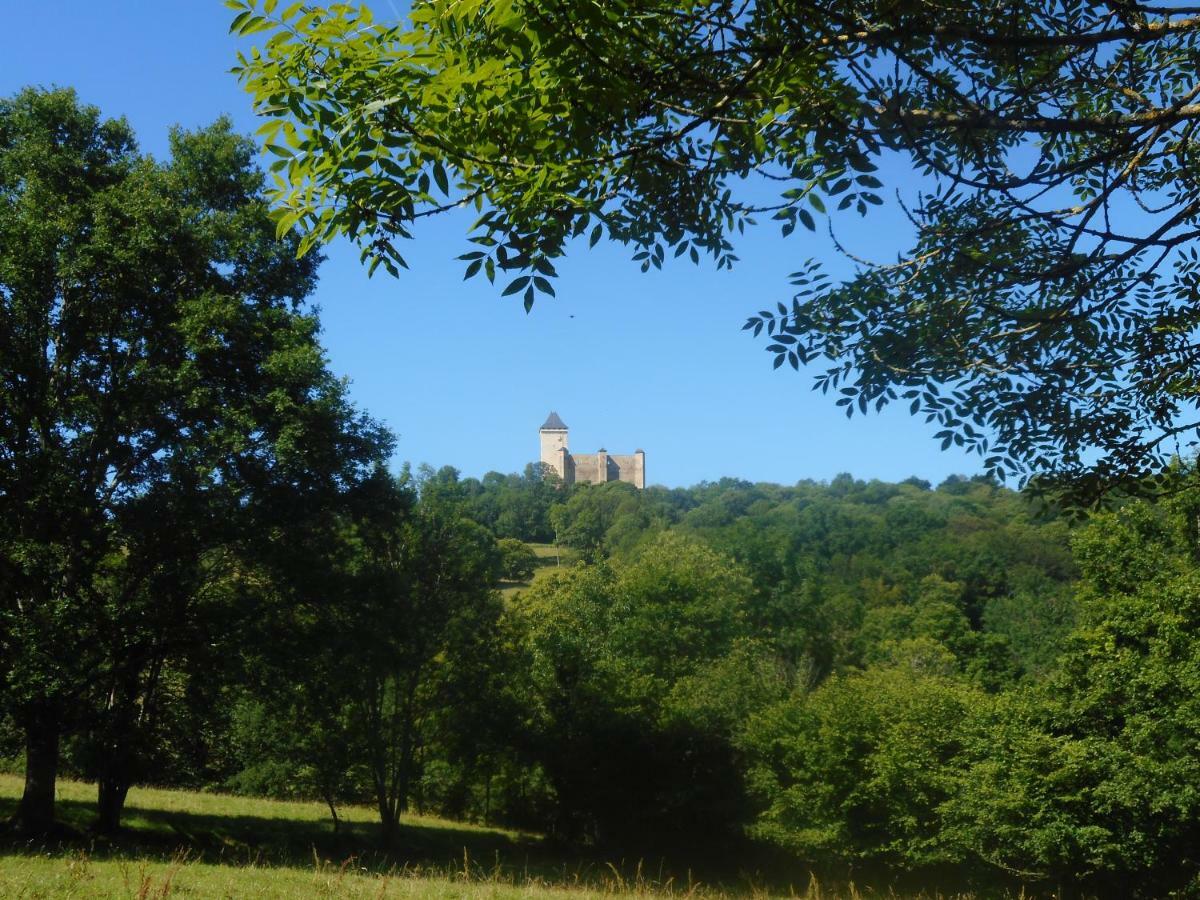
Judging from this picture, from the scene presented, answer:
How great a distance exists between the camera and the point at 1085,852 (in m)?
17.9

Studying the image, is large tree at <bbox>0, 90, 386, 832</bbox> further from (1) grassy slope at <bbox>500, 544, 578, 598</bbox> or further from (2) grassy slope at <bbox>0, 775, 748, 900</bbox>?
(1) grassy slope at <bbox>500, 544, 578, 598</bbox>

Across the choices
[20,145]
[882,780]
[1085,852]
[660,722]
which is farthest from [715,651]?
[20,145]

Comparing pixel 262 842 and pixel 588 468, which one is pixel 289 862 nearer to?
pixel 262 842

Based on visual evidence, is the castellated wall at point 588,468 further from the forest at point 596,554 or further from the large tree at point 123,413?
the large tree at point 123,413

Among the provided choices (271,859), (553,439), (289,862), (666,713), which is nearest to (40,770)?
(271,859)

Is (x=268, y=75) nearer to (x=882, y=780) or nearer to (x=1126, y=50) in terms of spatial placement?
(x=1126, y=50)

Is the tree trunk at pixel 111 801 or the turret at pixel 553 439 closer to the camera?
the tree trunk at pixel 111 801

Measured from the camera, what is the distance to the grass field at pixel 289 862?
7.27m

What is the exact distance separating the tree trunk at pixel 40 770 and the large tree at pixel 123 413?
3cm

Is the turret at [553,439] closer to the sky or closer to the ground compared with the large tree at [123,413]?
closer to the sky

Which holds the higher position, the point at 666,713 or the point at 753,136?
the point at 753,136

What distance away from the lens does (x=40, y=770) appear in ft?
49.6

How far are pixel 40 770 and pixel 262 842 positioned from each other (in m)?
4.63

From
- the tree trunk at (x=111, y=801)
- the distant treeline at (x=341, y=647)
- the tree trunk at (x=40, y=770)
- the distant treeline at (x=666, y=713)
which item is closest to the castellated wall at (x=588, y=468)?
the distant treeline at (x=666, y=713)
